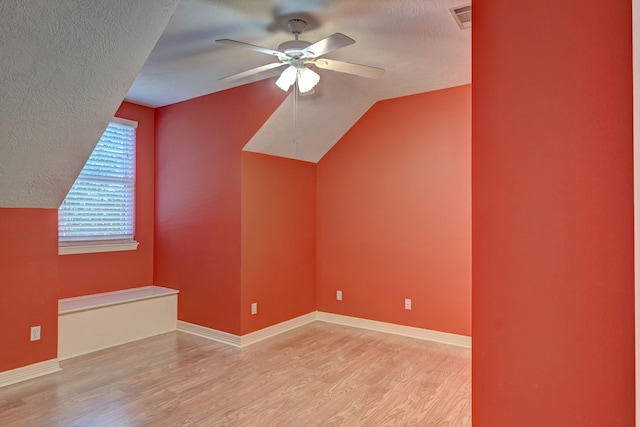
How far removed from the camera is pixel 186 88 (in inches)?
146

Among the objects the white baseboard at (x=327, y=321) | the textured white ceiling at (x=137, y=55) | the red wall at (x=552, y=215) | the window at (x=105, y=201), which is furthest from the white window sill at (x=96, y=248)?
the red wall at (x=552, y=215)

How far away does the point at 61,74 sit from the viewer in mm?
2049

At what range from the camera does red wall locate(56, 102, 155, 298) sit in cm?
381

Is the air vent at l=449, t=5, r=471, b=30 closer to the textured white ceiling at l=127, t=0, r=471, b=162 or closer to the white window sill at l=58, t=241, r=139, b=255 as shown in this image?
the textured white ceiling at l=127, t=0, r=471, b=162

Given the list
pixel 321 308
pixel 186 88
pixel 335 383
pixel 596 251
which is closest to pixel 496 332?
pixel 596 251

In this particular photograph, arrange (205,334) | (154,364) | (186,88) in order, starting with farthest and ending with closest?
(205,334), (186,88), (154,364)

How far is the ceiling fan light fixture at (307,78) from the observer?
8.32ft

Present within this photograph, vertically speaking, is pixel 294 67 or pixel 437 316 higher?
pixel 294 67

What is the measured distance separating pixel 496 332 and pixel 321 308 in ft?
13.0

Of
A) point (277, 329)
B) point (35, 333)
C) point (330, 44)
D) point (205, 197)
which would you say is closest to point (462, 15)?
point (330, 44)

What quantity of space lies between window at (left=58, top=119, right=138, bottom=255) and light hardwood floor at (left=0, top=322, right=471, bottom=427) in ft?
3.65

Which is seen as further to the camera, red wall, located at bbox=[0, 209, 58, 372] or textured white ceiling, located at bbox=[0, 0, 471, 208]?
red wall, located at bbox=[0, 209, 58, 372]

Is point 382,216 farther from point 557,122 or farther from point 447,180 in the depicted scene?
point 557,122

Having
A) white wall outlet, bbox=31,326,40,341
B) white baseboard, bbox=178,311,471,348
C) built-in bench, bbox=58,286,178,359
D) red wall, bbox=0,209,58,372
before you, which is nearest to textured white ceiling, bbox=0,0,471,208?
red wall, bbox=0,209,58,372
